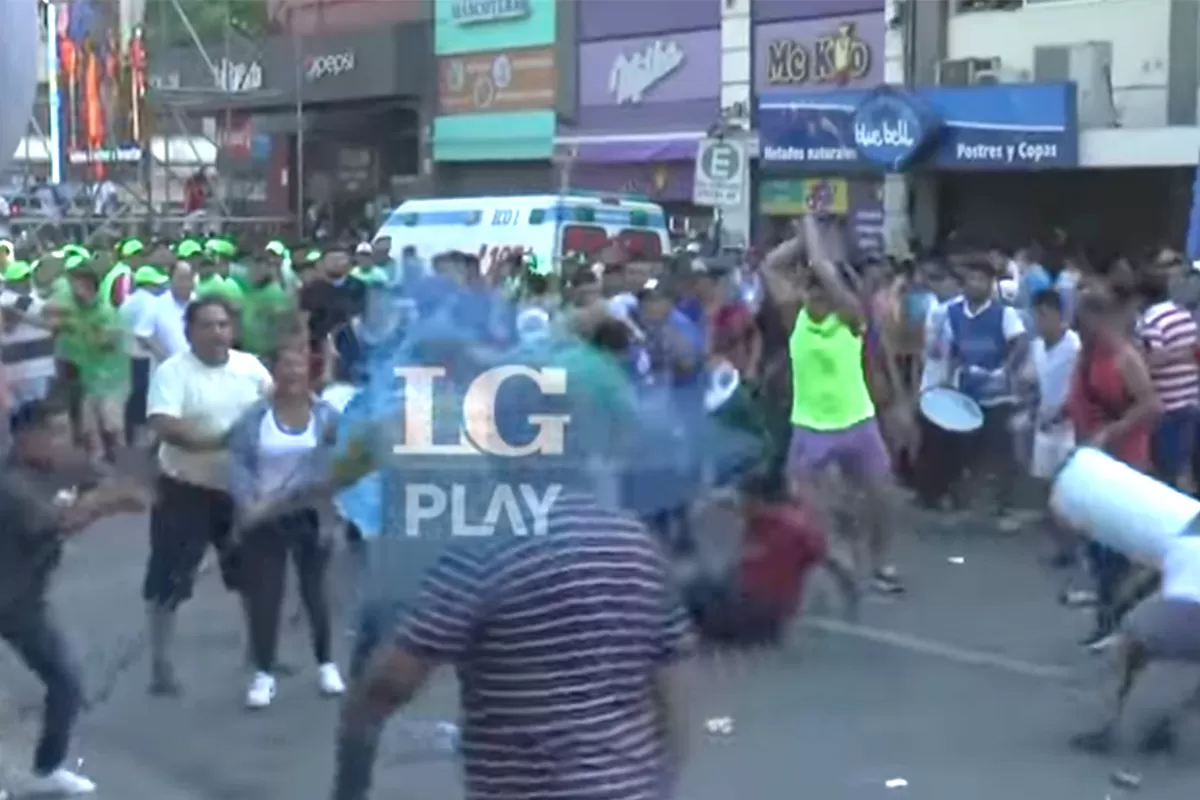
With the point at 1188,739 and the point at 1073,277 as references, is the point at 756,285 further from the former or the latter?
the point at 1188,739

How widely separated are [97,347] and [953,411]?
4.76 m

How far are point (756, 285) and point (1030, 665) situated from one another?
458cm

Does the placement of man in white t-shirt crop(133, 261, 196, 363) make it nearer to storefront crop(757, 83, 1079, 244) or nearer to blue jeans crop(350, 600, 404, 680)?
blue jeans crop(350, 600, 404, 680)

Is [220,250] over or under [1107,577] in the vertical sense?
over

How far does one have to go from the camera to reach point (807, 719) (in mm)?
8492

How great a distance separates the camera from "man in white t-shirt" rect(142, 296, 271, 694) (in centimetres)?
858

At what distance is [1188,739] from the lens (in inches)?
320

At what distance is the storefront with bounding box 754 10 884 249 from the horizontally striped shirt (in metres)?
21.5

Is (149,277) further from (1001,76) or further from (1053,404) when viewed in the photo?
(1001,76)

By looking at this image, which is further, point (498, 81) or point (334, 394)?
point (498, 81)

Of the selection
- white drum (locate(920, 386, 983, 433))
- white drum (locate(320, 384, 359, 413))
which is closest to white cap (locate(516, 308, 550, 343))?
white drum (locate(320, 384, 359, 413))

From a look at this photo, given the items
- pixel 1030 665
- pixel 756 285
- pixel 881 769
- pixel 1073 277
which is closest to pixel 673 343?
pixel 1030 665

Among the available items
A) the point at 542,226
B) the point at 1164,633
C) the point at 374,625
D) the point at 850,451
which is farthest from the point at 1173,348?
the point at 542,226

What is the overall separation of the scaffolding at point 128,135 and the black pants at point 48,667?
75.9 feet
